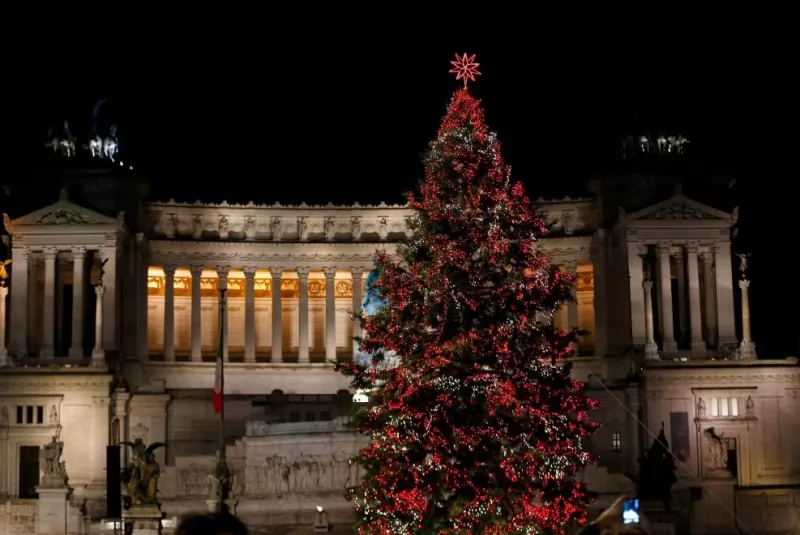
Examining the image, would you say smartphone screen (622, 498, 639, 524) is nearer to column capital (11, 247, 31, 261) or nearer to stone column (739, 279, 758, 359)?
stone column (739, 279, 758, 359)

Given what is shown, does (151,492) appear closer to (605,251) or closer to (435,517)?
(435,517)

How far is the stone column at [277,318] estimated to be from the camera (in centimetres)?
9154

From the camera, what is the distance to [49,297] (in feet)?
279

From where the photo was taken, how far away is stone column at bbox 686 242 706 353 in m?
85.5

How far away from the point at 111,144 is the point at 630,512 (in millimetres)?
78551

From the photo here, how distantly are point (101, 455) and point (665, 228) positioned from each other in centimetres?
3549

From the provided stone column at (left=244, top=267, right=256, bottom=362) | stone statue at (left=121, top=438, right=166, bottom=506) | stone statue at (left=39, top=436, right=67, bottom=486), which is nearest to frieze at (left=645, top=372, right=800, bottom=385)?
stone column at (left=244, top=267, right=256, bottom=362)

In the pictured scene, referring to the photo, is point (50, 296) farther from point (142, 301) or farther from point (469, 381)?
point (469, 381)

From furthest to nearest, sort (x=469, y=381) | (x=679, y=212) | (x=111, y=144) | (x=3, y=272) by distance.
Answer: (x=111, y=144), (x=679, y=212), (x=3, y=272), (x=469, y=381)

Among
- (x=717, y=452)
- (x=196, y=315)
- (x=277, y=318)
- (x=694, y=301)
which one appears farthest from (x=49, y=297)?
(x=717, y=452)

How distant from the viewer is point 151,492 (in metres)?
57.3

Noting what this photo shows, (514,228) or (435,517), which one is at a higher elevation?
(514,228)

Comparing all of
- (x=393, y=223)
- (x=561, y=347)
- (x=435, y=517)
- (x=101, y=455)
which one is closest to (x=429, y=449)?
(x=435, y=517)

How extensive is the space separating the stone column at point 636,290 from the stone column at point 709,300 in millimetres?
4159
